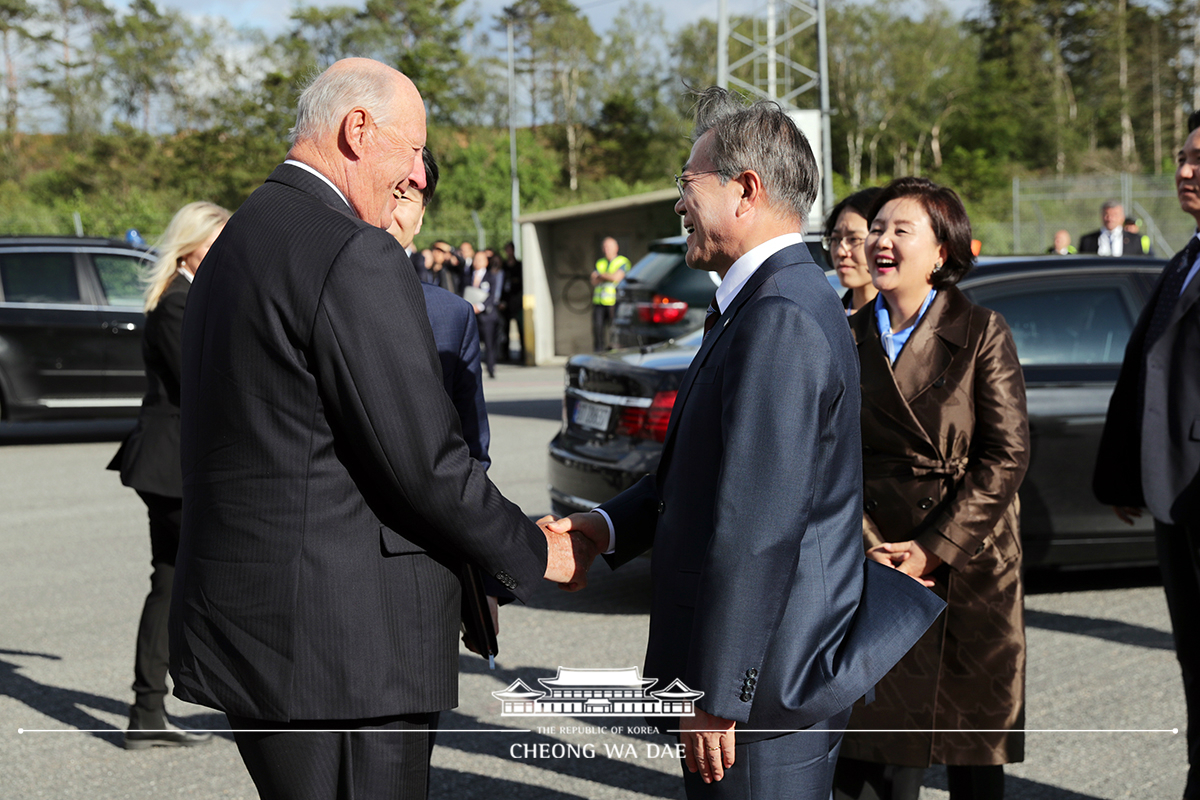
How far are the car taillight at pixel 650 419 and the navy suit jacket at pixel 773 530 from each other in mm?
3150

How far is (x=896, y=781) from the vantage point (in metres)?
3.08

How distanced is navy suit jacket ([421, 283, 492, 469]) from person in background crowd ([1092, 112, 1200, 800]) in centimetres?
211

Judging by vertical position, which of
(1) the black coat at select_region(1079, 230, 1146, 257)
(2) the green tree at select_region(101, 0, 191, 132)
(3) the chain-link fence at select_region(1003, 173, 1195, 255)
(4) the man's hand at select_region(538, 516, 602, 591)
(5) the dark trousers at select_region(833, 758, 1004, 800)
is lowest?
(5) the dark trousers at select_region(833, 758, 1004, 800)

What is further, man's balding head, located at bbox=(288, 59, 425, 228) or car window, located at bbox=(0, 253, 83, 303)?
Answer: car window, located at bbox=(0, 253, 83, 303)

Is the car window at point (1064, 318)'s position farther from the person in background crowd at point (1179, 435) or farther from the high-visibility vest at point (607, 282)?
the high-visibility vest at point (607, 282)

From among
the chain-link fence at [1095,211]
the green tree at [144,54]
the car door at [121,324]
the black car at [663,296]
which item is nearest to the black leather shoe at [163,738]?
the black car at [663,296]

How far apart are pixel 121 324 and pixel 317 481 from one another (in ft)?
35.7

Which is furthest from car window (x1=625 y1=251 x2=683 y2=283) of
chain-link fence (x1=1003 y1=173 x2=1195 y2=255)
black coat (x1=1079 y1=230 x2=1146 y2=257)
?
chain-link fence (x1=1003 y1=173 x2=1195 y2=255)

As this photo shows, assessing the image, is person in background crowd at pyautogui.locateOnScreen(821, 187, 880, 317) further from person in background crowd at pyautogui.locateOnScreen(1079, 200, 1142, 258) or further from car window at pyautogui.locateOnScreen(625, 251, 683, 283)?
person in background crowd at pyautogui.locateOnScreen(1079, 200, 1142, 258)

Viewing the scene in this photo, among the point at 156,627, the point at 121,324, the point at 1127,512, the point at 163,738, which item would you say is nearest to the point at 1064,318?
the point at 1127,512

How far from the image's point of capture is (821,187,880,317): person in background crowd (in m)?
4.05

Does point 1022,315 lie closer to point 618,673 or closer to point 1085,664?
point 1085,664

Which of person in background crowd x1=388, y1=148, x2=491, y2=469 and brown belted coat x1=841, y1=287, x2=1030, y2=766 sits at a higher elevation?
person in background crowd x1=388, y1=148, x2=491, y2=469

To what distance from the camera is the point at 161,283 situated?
4.30 m
